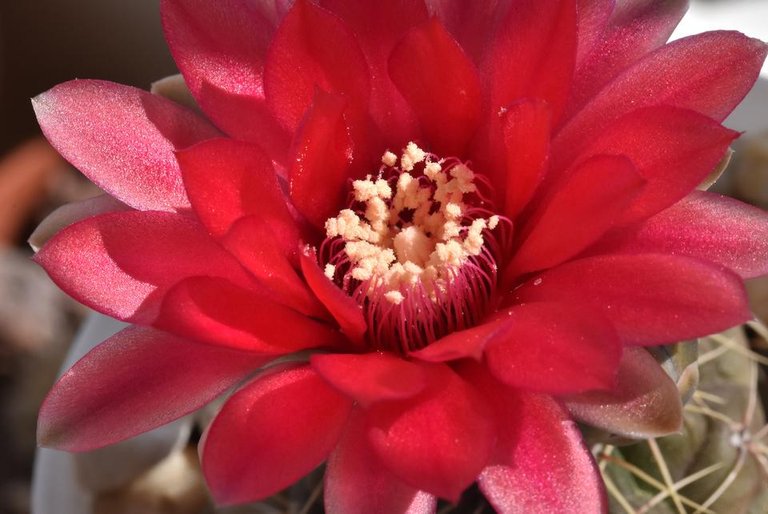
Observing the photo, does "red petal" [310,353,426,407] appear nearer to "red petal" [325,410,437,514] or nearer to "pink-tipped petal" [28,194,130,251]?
"red petal" [325,410,437,514]

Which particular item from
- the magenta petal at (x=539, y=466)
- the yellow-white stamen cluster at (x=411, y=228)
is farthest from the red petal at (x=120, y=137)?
the magenta petal at (x=539, y=466)

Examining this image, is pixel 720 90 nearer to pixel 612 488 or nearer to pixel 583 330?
pixel 583 330

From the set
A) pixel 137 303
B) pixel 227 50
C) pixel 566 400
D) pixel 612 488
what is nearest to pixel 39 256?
pixel 137 303

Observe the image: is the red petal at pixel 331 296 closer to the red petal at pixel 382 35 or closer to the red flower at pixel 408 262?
the red flower at pixel 408 262

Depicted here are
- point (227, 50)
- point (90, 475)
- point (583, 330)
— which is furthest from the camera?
point (90, 475)

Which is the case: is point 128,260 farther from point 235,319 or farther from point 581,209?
point 581,209

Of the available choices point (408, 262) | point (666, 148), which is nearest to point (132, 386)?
point (408, 262)

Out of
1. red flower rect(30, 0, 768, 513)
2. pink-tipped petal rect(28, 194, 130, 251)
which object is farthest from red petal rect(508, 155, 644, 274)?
pink-tipped petal rect(28, 194, 130, 251)
